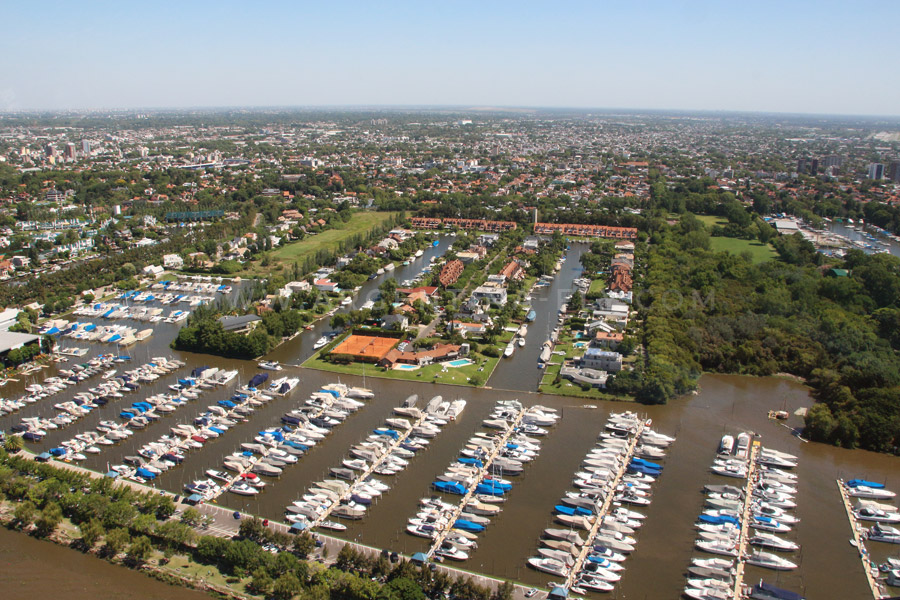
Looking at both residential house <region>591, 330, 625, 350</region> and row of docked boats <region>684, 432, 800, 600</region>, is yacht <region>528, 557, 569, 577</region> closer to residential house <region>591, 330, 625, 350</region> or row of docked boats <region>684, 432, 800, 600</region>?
row of docked boats <region>684, 432, 800, 600</region>

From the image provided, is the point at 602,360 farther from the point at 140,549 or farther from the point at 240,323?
the point at 140,549

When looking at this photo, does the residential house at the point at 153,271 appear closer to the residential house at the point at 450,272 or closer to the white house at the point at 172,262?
the white house at the point at 172,262


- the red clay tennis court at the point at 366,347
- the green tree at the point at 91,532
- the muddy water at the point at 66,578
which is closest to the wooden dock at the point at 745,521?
the muddy water at the point at 66,578

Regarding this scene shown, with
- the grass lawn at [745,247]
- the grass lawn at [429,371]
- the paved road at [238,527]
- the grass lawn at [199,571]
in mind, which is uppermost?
the grass lawn at [745,247]

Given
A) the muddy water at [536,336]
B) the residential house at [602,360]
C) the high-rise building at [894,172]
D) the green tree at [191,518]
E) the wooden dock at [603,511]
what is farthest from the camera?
the high-rise building at [894,172]

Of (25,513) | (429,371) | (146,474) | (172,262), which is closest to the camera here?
(25,513)

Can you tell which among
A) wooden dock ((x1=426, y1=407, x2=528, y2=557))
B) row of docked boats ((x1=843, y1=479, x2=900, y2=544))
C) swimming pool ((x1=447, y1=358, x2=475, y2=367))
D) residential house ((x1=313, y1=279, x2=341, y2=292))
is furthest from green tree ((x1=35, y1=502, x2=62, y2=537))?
residential house ((x1=313, y1=279, x2=341, y2=292))

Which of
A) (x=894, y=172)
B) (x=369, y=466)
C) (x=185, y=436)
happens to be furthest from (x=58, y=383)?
(x=894, y=172)
